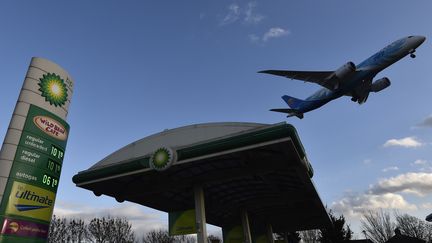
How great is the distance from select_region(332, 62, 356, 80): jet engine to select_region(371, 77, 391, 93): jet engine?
18.4 ft

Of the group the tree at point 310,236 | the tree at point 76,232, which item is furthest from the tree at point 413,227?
the tree at point 76,232

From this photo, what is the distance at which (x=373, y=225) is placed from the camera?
3280 inches

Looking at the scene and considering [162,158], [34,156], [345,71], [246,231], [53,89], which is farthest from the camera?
[345,71]

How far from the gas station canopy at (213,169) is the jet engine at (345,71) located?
12.6 m

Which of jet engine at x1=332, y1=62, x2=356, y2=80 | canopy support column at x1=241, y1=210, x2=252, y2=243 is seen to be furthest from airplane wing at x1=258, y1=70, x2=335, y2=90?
canopy support column at x1=241, y1=210, x2=252, y2=243

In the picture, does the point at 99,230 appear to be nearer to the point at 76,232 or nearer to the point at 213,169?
the point at 76,232

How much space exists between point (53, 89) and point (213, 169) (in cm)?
1064

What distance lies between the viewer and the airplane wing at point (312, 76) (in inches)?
1305

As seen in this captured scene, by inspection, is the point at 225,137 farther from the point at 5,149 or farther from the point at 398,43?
the point at 398,43

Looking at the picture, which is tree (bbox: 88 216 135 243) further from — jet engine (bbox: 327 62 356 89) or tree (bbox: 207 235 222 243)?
jet engine (bbox: 327 62 356 89)

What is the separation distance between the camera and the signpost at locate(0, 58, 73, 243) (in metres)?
15.2

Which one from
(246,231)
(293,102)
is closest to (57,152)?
(246,231)

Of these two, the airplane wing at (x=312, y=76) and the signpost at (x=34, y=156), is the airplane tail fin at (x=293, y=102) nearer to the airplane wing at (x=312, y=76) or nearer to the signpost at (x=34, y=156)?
the airplane wing at (x=312, y=76)

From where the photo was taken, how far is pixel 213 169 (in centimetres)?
2012
